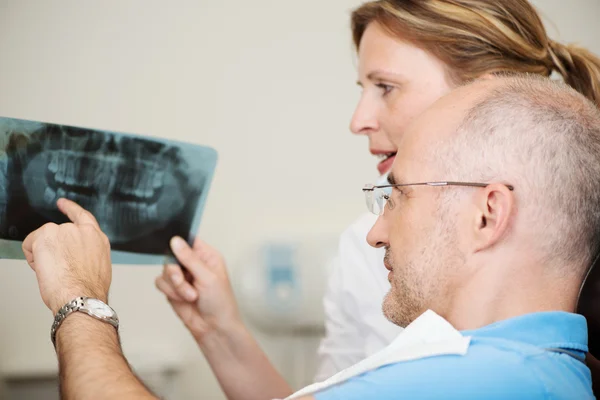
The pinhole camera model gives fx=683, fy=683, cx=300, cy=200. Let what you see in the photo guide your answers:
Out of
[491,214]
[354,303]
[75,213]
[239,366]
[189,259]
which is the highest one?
[491,214]

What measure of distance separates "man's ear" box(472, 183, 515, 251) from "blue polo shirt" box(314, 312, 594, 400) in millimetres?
122

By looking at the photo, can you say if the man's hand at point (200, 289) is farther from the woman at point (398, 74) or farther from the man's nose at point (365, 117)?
the man's nose at point (365, 117)

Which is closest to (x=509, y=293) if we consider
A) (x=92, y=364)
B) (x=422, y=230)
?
(x=422, y=230)

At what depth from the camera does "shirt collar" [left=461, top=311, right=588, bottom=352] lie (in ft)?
3.04

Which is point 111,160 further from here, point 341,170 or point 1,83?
point 341,170

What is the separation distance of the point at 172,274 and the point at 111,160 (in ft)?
0.92

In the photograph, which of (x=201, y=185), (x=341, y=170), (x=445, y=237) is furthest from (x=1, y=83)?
(x=445, y=237)

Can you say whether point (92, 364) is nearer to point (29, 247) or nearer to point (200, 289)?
point (29, 247)

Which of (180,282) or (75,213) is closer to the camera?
(75,213)

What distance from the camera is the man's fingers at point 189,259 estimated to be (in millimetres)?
1438

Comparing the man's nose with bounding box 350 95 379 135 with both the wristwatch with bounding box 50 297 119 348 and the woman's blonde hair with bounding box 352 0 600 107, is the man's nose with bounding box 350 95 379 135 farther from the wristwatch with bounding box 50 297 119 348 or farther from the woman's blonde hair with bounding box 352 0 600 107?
the wristwatch with bounding box 50 297 119 348

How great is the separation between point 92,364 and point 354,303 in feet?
2.75

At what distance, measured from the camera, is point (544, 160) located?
3.23ft

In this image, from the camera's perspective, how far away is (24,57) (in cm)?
163
